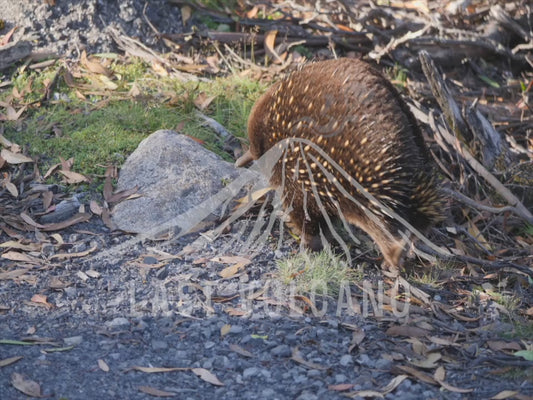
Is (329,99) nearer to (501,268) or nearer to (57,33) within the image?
(501,268)

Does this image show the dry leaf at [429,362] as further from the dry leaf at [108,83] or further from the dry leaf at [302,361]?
the dry leaf at [108,83]

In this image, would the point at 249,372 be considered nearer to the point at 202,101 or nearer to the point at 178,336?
the point at 178,336

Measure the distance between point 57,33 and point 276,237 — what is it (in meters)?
2.78

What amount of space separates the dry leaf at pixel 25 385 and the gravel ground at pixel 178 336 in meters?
0.02

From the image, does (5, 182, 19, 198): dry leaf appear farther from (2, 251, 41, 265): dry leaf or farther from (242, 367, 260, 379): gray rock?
(242, 367, 260, 379): gray rock

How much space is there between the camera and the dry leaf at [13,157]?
4559 millimetres

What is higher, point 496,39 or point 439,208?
point 496,39

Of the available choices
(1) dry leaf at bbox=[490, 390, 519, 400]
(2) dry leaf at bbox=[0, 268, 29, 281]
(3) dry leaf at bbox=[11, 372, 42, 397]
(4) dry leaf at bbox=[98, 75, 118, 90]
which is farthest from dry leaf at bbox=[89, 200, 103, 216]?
(1) dry leaf at bbox=[490, 390, 519, 400]

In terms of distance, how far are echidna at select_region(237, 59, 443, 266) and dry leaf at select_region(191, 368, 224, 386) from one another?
1.39 metres

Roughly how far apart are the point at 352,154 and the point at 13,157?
2232mm

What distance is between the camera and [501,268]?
412cm

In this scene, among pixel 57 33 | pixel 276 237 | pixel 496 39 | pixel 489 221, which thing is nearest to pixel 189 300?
pixel 276 237

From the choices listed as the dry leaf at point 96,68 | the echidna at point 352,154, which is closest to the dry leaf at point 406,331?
the echidna at point 352,154

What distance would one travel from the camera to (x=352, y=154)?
389cm
